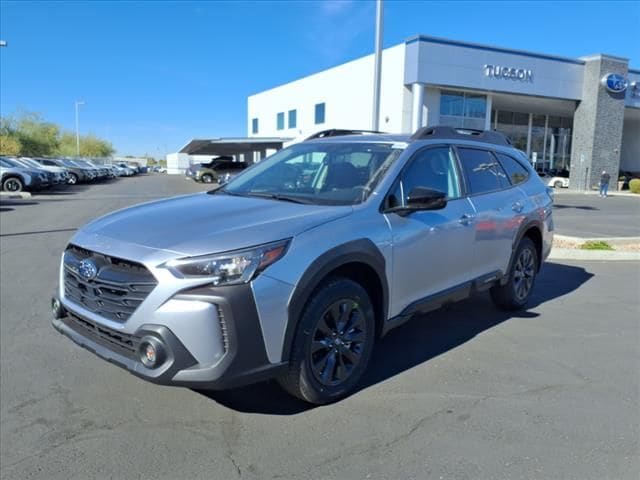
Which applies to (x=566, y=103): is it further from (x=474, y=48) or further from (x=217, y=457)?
(x=217, y=457)

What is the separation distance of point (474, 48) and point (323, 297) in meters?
32.1

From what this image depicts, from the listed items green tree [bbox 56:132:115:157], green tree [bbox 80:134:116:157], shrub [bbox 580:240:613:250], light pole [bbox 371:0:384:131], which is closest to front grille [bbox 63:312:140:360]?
shrub [bbox 580:240:613:250]

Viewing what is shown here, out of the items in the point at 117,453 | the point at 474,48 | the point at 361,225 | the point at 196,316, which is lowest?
the point at 117,453

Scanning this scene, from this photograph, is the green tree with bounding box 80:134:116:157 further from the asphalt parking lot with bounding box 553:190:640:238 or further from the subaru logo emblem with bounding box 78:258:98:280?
the subaru logo emblem with bounding box 78:258:98:280

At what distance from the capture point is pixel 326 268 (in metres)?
3.16

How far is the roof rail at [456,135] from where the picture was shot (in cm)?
447

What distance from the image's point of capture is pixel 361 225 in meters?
3.48

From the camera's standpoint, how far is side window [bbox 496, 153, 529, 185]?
217 inches

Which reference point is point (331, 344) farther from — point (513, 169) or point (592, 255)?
point (592, 255)

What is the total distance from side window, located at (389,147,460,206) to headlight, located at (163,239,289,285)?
1356 mm

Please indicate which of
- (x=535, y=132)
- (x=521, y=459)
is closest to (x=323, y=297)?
(x=521, y=459)

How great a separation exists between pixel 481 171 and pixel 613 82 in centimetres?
3706

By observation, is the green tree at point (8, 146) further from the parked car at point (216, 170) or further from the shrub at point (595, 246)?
the shrub at point (595, 246)

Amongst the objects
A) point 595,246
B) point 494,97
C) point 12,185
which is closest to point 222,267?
point 595,246
